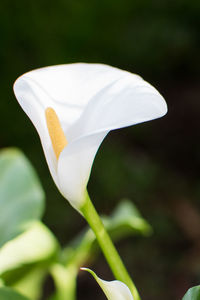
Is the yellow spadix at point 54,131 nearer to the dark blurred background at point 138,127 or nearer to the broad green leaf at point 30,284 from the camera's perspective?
the broad green leaf at point 30,284

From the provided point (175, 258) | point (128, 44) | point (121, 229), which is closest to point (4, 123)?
point (128, 44)

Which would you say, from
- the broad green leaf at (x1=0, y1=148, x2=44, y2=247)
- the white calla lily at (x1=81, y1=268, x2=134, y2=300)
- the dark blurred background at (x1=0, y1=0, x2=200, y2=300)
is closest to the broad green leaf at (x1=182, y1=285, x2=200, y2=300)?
the white calla lily at (x1=81, y1=268, x2=134, y2=300)

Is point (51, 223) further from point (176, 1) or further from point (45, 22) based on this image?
point (176, 1)

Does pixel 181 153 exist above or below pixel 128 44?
below

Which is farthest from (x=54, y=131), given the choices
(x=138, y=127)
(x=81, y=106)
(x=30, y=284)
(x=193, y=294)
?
(x=138, y=127)

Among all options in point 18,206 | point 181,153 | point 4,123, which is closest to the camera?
point 18,206

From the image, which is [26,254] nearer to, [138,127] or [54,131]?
[54,131]

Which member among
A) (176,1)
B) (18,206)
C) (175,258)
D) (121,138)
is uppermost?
(18,206)

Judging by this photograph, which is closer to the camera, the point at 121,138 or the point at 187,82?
the point at 121,138
